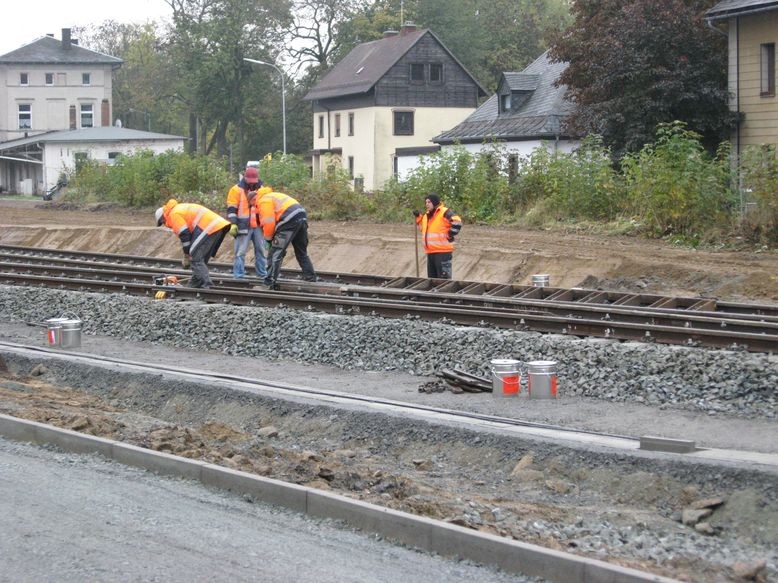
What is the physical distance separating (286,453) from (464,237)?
698 inches

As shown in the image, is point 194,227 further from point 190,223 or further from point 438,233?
point 438,233

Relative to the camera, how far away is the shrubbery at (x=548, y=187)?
24016mm

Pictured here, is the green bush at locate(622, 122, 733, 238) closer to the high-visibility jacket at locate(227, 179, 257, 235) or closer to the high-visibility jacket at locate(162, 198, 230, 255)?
the high-visibility jacket at locate(227, 179, 257, 235)

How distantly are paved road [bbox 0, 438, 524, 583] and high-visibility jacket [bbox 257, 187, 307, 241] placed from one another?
32.2ft

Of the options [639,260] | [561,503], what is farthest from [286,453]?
[639,260]

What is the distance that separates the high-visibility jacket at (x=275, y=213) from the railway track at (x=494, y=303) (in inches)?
40.4

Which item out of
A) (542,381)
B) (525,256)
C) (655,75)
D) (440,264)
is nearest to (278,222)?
(440,264)

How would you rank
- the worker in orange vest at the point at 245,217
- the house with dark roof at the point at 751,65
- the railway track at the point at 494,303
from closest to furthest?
the railway track at the point at 494,303 → the worker in orange vest at the point at 245,217 → the house with dark roof at the point at 751,65

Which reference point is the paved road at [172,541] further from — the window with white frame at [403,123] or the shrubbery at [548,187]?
the window with white frame at [403,123]

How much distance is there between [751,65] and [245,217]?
61.3 feet

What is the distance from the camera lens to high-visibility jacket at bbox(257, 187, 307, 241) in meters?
18.1

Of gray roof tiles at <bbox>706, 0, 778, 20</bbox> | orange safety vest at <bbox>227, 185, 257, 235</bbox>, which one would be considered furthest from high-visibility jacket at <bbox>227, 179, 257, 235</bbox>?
gray roof tiles at <bbox>706, 0, 778, 20</bbox>

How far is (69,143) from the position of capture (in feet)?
212

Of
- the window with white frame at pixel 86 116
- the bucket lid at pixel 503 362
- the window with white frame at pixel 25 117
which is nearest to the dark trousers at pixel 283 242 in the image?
the bucket lid at pixel 503 362
